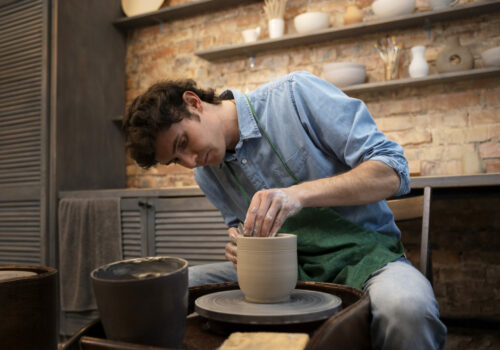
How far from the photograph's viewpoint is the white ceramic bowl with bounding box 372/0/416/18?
261cm

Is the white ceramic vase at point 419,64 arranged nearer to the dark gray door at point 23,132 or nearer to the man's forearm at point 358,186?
the man's forearm at point 358,186

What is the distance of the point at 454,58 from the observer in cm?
257

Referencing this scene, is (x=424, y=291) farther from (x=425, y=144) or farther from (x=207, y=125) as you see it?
(x=425, y=144)

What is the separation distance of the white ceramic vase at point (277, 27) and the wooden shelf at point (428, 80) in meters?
0.66

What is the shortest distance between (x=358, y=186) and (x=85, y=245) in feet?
7.23

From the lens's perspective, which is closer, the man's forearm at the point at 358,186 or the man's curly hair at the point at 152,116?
the man's forearm at the point at 358,186

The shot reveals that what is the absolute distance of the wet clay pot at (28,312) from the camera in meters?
0.55

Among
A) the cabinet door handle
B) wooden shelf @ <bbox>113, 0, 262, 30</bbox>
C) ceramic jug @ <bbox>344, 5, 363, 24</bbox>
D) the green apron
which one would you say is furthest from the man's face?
wooden shelf @ <bbox>113, 0, 262, 30</bbox>

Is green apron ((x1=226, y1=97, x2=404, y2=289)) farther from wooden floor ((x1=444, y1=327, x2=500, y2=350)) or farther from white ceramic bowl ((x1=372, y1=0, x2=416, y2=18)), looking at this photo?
white ceramic bowl ((x1=372, y1=0, x2=416, y2=18))

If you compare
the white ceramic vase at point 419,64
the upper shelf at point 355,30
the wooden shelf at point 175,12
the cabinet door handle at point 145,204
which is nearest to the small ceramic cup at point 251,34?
the upper shelf at point 355,30

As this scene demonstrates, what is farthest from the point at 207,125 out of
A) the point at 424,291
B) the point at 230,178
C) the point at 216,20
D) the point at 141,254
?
the point at 216,20

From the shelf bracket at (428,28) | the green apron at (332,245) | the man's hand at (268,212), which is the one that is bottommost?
the green apron at (332,245)

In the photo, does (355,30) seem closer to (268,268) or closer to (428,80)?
(428,80)

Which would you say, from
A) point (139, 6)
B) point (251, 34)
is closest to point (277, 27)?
point (251, 34)
